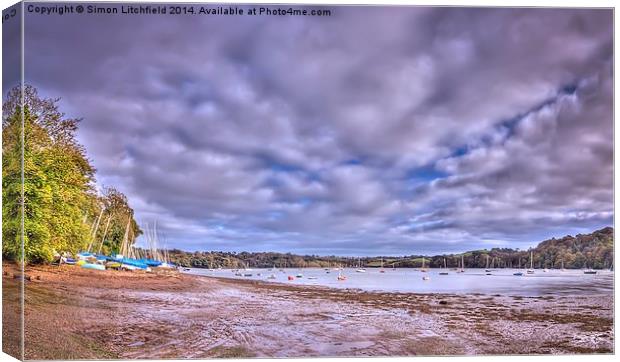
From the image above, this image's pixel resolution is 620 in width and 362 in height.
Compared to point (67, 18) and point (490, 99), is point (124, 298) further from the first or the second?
point (490, 99)

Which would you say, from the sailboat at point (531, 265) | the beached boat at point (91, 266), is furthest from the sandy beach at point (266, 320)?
the sailboat at point (531, 265)

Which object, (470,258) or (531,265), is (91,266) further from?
(531,265)

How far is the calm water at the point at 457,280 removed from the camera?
12164mm

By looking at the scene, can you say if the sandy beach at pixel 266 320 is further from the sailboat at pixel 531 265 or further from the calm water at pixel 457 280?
the sailboat at pixel 531 265

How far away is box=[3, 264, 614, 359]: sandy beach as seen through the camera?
11250 millimetres

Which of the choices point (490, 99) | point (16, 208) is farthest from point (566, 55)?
point (16, 208)

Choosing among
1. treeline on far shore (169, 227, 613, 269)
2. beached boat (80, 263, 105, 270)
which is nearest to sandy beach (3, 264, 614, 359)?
beached boat (80, 263, 105, 270)

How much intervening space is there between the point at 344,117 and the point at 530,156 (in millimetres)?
3217

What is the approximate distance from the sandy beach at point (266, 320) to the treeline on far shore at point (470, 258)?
40 cm

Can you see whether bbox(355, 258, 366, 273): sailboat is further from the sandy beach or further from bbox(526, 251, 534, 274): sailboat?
bbox(526, 251, 534, 274): sailboat

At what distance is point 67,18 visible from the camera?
11.0 m

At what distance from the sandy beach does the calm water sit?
14 centimetres

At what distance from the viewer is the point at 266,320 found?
11812mm

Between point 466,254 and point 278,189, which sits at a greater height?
point 278,189
